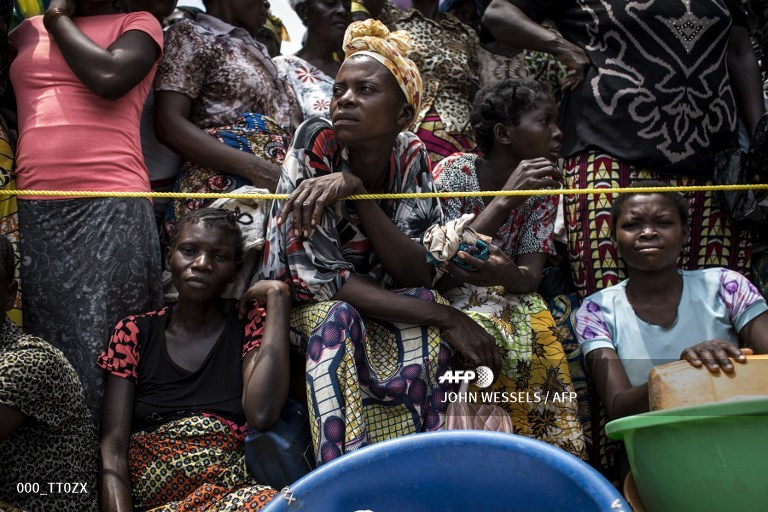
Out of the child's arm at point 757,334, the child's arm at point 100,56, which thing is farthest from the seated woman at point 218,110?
the child's arm at point 757,334

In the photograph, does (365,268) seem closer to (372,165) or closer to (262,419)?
(372,165)

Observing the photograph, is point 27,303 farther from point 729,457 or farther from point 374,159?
point 729,457

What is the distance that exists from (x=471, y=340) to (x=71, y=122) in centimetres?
169

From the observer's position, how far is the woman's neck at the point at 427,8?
4677 mm

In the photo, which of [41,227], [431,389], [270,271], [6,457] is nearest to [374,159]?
[270,271]

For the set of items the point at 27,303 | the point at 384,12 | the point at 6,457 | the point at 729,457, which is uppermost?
the point at 384,12

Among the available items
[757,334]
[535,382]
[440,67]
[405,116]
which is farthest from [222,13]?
[757,334]

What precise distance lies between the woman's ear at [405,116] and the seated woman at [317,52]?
2.95ft

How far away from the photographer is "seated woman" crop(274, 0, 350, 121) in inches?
165

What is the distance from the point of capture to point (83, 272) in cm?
304

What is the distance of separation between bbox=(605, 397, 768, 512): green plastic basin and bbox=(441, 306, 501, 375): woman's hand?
726mm

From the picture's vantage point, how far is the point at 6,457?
2629mm

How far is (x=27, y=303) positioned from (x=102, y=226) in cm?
38

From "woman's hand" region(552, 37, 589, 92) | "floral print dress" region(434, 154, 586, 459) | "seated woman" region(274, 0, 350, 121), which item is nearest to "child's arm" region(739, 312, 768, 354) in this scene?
"floral print dress" region(434, 154, 586, 459)
